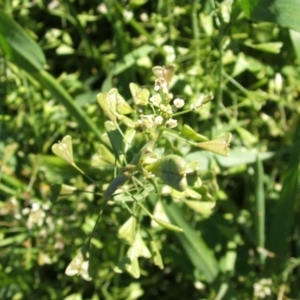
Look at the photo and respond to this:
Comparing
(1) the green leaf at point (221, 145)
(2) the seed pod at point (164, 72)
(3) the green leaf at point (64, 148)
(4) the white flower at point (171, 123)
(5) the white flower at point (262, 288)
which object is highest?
(2) the seed pod at point (164, 72)

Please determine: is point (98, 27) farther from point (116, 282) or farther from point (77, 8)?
point (116, 282)

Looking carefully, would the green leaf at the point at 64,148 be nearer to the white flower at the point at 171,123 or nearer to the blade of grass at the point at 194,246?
the white flower at the point at 171,123

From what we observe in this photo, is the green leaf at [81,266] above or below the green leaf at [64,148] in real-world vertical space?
below

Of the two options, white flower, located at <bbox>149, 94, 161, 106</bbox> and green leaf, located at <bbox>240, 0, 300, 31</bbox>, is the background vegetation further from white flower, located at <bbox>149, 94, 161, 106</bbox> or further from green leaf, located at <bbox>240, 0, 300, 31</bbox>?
white flower, located at <bbox>149, 94, 161, 106</bbox>

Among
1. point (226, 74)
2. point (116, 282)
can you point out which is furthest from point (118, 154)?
point (116, 282)

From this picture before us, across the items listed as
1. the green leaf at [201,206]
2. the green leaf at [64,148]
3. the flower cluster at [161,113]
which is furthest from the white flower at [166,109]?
the green leaf at [201,206]

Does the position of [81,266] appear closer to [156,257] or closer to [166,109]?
[156,257]

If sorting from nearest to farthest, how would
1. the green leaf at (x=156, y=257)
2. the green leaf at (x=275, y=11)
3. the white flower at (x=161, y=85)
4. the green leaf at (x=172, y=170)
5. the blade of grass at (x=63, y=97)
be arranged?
the green leaf at (x=172, y=170), the white flower at (x=161, y=85), the green leaf at (x=156, y=257), the green leaf at (x=275, y=11), the blade of grass at (x=63, y=97)
